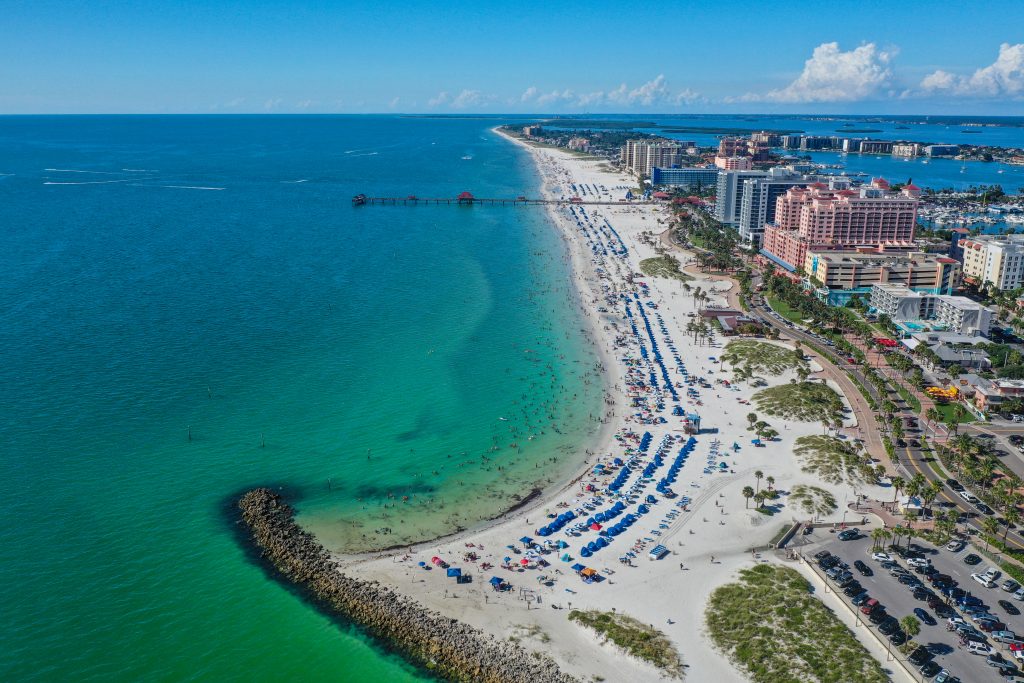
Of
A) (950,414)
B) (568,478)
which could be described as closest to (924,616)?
(568,478)

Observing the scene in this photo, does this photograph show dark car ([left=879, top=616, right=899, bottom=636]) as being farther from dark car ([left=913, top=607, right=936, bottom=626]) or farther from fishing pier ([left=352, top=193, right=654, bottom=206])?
fishing pier ([left=352, top=193, right=654, bottom=206])

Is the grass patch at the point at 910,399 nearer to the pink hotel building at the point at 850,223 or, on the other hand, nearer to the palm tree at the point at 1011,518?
the palm tree at the point at 1011,518

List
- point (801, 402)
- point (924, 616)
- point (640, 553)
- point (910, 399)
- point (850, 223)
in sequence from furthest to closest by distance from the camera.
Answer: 1. point (850, 223)
2. point (910, 399)
3. point (801, 402)
4. point (640, 553)
5. point (924, 616)

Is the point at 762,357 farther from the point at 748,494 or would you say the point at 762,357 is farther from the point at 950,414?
the point at 748,494

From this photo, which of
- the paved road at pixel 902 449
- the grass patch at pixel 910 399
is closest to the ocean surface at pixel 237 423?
the paved road at pixel 902 449

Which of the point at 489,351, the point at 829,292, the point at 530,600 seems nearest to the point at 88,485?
the point at 530,600

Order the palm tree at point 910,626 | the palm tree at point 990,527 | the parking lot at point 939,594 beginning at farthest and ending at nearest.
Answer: the palm tree at point 990,527 < the palm tree at point 910,626 < the parking lot at point 939,594
